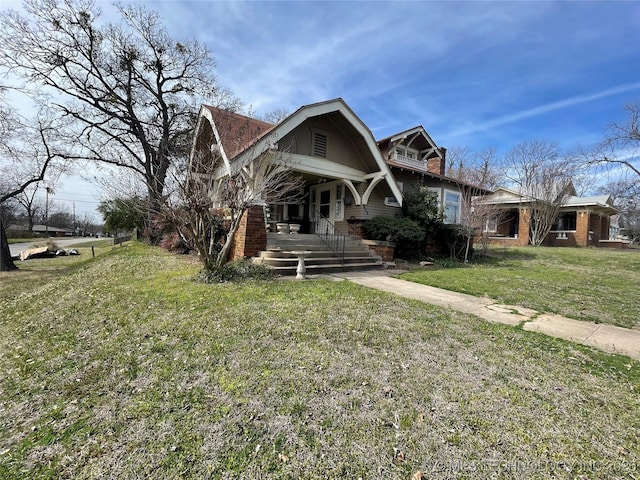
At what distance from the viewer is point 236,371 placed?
2.94 m

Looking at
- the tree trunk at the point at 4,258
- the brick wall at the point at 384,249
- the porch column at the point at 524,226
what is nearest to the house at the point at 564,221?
the porch column at the point at 524,226

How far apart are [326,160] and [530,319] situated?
835 centimetres

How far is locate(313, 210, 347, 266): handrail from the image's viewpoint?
10.2m

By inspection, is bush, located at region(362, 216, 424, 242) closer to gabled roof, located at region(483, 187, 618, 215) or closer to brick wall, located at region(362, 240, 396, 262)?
brick wall, located at region(362, 240, 396, 262)

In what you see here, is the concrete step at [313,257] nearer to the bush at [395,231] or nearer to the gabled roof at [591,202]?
the bush at [395,231]

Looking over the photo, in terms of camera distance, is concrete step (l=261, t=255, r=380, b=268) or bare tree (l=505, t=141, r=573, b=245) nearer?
concrete step (l=261, t=255, r=380, b=268)

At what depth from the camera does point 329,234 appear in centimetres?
1199

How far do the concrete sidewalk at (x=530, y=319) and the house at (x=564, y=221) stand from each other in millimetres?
18219

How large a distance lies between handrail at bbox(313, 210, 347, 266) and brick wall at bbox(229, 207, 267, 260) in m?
2.62

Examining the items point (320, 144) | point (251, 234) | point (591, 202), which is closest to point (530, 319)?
point (251, 234)

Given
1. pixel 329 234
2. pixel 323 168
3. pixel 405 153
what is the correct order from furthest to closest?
1. pixel 405 153
2. pixel 329 234
3. pixel 323 168

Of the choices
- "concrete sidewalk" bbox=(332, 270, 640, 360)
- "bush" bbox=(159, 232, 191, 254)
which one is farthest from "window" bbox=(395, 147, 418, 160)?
"bush" bbox=(159, 232, 191, 254)

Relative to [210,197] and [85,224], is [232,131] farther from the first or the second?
[85,224]

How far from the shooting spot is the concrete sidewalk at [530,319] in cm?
386
